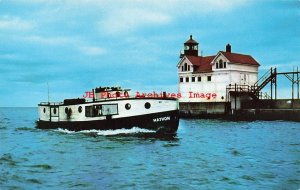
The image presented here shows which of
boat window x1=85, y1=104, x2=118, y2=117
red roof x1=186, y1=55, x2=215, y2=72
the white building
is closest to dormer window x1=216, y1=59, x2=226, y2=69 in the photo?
the white building

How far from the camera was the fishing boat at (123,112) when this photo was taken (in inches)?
1345

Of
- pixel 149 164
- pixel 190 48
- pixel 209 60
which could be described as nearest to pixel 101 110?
pixel 149 164

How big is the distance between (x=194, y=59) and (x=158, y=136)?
4101 centimetres

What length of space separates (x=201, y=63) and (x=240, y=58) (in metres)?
6.87

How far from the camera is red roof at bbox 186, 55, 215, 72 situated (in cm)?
6981

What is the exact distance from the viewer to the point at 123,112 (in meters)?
34.8

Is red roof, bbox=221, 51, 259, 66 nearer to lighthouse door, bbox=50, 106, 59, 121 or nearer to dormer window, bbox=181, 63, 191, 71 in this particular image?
dormer window, bbox=181, 63, 191, 71

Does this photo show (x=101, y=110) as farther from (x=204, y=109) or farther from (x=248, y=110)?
(x=204, y=109)

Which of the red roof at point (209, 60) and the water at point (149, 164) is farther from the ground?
the red roof at point (209, 60)

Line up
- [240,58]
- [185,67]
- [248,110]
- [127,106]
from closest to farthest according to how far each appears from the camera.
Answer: [127,106] < [248,110] < [240,58] < [185,67]

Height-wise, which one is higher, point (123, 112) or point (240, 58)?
point (240, 58)

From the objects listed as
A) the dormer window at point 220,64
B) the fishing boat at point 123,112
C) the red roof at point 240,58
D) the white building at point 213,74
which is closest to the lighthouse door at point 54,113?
the fishing boat at point 123,112

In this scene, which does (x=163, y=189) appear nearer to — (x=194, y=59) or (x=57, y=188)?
(x=57, y=188)

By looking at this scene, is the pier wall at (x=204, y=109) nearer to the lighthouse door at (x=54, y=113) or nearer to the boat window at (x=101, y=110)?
the lighthouse door at (x=54, y=113)
